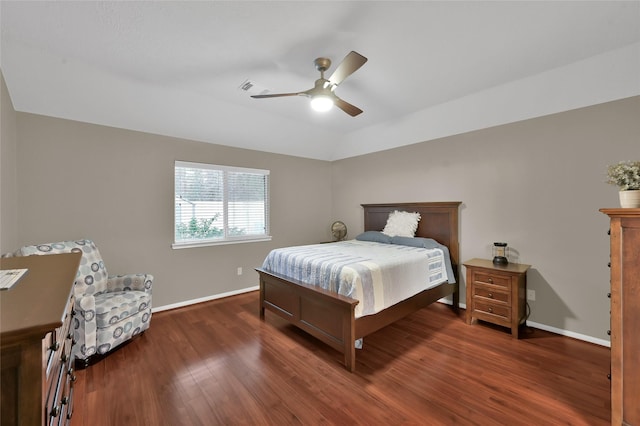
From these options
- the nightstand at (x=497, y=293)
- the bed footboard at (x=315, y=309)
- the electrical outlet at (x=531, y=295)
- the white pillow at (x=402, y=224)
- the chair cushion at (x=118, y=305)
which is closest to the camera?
→ the bed footboard at (x=315, y=309)

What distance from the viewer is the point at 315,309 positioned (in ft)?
8.53

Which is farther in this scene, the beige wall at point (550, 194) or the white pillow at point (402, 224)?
the white pillow at point (402, 224)

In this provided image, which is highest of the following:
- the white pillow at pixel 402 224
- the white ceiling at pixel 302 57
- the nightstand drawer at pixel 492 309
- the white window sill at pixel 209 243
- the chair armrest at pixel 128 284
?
the white ceiling at pixel 302 57

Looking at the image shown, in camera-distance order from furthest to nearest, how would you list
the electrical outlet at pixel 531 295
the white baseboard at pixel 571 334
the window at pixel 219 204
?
the window at pixel 219 204
the electrical outlet at pixel 531 295
the white baseboard at pixel 571 334

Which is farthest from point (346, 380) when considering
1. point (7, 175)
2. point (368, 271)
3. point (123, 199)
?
point (7, 175)

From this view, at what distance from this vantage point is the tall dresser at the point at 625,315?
1.49 meters

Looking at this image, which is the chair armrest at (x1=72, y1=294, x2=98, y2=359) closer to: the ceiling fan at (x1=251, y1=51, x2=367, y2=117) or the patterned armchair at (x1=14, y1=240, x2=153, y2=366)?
the patterned armchair at (x1=14, y1=240, x2=153, y2=366)

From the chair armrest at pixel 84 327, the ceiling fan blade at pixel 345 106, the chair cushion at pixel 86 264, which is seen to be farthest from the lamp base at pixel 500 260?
the chair cushion at pixel 86 264

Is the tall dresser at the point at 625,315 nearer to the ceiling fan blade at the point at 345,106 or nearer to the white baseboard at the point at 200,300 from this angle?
the ceiling fan blade at the point at 345,106

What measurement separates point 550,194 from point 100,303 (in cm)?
474

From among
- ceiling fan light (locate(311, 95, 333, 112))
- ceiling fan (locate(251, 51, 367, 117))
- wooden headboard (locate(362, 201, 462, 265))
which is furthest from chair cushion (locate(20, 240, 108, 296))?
wooden headboard (locate(362, 201, 462, 265))

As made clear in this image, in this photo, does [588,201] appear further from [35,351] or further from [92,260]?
[92,260]

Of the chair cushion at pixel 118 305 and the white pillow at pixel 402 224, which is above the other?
the white pillow at pixel 402 224

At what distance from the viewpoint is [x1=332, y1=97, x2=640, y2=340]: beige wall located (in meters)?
2.64
